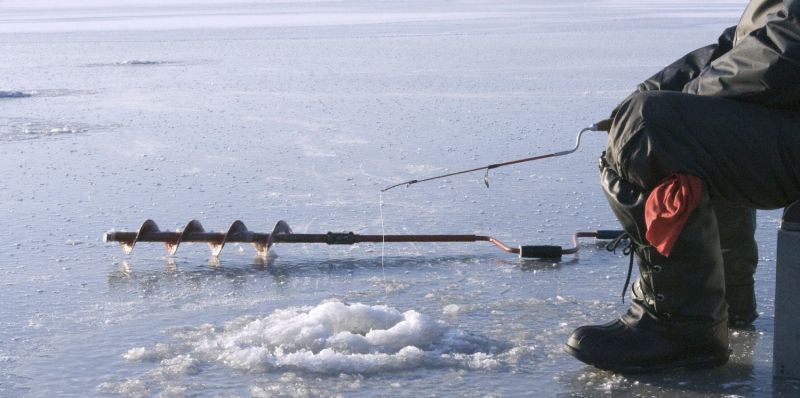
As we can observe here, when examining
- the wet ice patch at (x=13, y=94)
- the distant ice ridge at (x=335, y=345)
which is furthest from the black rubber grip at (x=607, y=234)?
the wet ice patch at (x=13, y=94)

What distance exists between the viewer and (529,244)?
17.7ft

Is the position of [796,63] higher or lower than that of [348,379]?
higher

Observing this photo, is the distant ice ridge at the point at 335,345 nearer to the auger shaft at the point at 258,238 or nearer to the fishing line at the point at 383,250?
the fishing line at the point at 383,250

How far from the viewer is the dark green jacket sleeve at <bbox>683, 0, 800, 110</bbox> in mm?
3221

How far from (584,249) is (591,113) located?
4.44 metres

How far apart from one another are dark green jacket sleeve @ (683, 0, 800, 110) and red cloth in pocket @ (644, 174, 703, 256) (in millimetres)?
301

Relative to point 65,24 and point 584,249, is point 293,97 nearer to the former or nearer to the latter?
point 584,249

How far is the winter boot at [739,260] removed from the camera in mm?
4016

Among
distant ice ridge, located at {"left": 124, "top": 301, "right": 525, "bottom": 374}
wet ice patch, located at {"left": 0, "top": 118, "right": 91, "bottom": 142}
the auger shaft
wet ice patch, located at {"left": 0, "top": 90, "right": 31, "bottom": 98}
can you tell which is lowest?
distant ice ridge, located at {"left": 124, "top": 301, "right": 525, "bottom": 374}

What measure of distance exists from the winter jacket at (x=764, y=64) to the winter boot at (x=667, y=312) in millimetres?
377

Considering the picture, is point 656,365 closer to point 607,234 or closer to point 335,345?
point 335,345

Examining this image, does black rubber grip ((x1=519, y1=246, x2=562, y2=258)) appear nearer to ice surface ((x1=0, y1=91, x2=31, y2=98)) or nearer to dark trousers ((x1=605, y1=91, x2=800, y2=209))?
dark trousers ((x1=605, y1=91, x2=800, y2=209))

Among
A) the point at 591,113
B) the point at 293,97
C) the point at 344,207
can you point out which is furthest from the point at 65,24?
the point at 344,207

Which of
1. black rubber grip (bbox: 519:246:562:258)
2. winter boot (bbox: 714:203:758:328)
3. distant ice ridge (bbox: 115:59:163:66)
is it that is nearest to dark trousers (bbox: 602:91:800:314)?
winter boot (bbox: 714:203:758:328)
